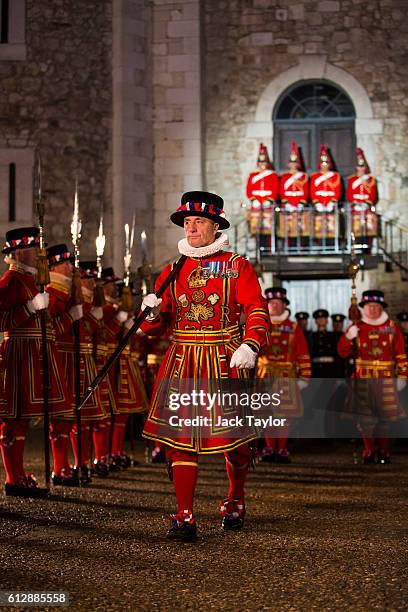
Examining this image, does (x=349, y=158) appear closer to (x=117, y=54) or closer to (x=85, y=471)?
(x=117, y=54)

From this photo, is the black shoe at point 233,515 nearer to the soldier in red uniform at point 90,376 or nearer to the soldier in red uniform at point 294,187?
the soldier in red uniform at point 90,376

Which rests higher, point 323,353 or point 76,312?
point 76,312

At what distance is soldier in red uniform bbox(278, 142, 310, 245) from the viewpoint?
723 inches

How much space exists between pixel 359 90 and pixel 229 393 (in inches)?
585

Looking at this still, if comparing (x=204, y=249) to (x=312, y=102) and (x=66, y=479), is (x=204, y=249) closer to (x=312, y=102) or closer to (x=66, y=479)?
(x=66, y=479)

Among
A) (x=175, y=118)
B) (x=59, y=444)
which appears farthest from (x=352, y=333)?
(x=175, y=118)

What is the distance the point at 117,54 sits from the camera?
746 inches

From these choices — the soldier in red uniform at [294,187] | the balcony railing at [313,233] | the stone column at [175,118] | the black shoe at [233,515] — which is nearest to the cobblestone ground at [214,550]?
the black shoe at [233,515]

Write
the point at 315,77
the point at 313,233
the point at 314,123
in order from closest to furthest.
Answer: the point at 313,233 < the point at 315,77 < the point at 314,123

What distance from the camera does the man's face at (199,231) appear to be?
582cm

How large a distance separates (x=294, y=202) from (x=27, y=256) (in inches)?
452

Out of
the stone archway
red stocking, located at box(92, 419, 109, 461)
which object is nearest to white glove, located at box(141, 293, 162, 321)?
red stocking, located at box(92, 419, 109, 461)

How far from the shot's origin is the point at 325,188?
61.1ft

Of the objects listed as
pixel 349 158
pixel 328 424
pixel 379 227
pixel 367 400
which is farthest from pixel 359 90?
pixel 367 400
